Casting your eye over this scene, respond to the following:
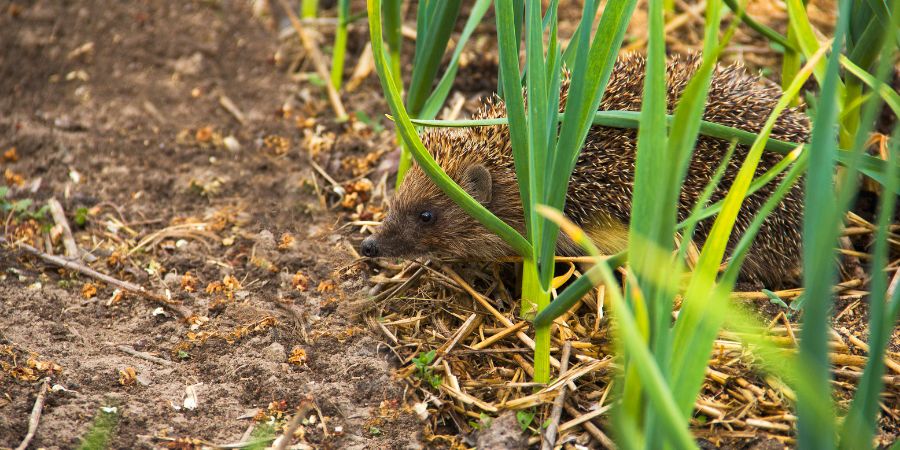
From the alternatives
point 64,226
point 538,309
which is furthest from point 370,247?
point 64,226

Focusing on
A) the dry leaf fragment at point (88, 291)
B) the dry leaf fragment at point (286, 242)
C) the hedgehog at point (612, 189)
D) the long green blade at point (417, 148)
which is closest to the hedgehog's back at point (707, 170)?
the hedgehog at point (612, 189)

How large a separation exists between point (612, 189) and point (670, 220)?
1874 mm

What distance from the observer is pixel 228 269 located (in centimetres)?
395

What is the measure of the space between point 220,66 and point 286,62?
42 centimetres

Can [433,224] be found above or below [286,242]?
above

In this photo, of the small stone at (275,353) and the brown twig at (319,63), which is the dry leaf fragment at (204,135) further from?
the small stone at (275,353)

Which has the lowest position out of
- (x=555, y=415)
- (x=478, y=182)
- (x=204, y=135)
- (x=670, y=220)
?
(x=204, y=135)

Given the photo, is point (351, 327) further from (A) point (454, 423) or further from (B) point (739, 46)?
(B) point (739, 46)

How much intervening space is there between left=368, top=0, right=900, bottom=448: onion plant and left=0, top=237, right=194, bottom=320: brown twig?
4.81 feet

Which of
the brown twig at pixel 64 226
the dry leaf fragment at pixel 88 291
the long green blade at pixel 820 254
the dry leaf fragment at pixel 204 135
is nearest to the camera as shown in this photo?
the long green blade at pixel 820 254

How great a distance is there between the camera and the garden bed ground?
3002 millimetres

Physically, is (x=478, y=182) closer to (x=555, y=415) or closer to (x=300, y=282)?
(x=300, y=282)

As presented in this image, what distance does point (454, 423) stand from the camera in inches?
120

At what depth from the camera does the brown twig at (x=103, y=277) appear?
365 centimetres
